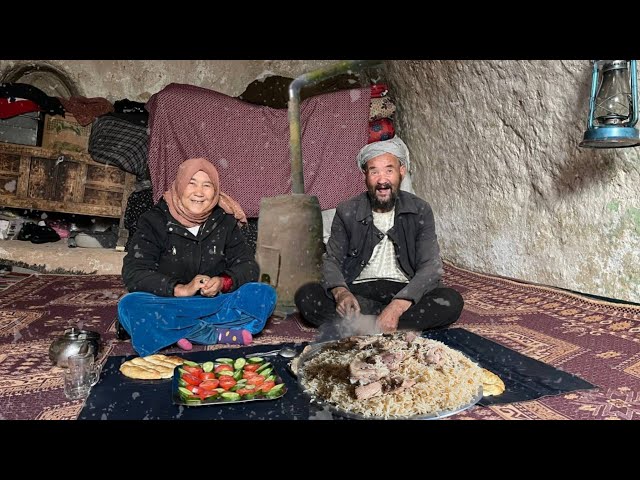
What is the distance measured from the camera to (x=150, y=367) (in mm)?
1985

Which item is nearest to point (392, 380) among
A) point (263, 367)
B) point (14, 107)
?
point (263, 367)

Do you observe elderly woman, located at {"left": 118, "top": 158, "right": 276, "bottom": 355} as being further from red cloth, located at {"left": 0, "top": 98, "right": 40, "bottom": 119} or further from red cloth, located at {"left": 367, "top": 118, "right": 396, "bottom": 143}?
red cloth, located at {"left": 0, "top": 98, "right": 40, "bottom": 119}

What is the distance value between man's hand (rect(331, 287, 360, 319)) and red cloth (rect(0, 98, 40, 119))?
3.40 m

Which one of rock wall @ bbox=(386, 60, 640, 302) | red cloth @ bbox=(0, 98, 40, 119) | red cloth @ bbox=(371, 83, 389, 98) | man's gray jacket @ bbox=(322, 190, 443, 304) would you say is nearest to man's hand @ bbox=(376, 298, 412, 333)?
man's gray jacket @ bbox=(322, 190, 443, 304)

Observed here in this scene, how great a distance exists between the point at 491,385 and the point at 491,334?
82 centimetres

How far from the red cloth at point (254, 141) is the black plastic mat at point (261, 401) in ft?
7.65

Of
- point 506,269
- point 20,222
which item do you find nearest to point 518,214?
point 506,269

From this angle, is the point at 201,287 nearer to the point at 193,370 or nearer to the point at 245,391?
the point at 193,370

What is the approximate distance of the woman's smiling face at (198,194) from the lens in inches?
94.6

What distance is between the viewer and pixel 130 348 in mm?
2396

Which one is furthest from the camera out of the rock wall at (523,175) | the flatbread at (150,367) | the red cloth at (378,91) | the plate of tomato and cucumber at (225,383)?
the red cloth at (378,91)

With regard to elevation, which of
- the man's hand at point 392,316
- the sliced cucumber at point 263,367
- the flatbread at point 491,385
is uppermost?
the man's hand at point 392,316

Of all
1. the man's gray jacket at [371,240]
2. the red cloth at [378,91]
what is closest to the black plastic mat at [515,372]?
the man's gray jacket at [371,240]

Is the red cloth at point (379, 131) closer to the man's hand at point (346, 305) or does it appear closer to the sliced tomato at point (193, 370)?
the man's hand at point (346, 305)
